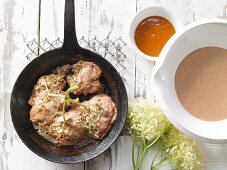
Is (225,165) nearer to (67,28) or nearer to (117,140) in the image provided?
(117,140)

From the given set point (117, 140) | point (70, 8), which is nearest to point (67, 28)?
point (70, 8)

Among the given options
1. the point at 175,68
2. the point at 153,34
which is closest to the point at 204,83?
the point at 175,68

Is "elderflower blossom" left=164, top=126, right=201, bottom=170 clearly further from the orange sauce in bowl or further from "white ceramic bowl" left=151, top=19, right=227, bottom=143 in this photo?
the orange sauce in bowl

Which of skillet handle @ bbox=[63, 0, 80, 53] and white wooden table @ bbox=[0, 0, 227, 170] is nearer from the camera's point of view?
skillet handle @ bbox=[63, 0, 80, 53]

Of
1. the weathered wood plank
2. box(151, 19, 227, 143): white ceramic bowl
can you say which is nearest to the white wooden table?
the weathered wood plank

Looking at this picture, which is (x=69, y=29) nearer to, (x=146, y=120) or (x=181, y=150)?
(x=146, y=120)

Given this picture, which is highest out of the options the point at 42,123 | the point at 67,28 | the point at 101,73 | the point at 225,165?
the point at 67,28
